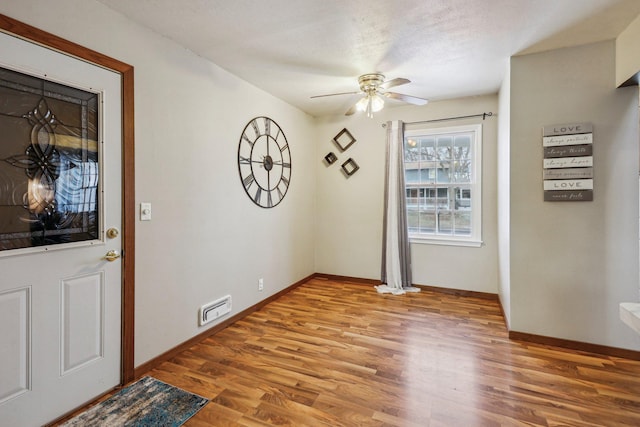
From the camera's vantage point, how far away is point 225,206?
3012 millimetres

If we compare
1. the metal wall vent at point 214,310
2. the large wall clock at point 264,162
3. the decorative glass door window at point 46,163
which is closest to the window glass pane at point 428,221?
the large wall clock at point 264,162

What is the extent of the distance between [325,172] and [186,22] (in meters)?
2.87

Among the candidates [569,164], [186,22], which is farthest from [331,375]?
[186,22]

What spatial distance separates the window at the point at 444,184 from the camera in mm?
3941

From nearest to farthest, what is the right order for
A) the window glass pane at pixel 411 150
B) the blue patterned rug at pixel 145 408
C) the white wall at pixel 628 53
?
the blue patterned rug at pixel 145 408, the white wall at pixel 628 53, the window glass pane at pixel 411 150

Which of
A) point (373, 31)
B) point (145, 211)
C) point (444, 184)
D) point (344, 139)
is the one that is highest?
point (373, 31)

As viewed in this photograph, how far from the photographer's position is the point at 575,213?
2545 mm

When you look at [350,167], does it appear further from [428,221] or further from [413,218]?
[428,221]

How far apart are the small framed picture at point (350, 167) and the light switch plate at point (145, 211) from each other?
2.93 meters

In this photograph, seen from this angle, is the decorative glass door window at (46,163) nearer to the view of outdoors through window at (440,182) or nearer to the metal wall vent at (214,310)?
the metal wall vent at (214,310)

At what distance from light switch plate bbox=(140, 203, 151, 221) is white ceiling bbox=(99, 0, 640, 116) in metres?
1.29

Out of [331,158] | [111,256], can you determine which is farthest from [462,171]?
[111,256]

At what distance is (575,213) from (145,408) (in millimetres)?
3470

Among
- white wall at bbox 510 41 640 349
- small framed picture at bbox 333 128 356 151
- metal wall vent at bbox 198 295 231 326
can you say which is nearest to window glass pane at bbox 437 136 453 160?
small framed picture at bbox 333 128 356 151
